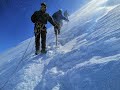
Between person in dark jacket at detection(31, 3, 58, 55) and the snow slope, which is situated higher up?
person in dark jacket at detection(31, 3, 58, 55)

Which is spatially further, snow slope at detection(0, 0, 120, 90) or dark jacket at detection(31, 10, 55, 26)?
dark jacket at detection(31, 10, 55, 26)

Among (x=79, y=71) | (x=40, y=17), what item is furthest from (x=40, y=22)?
(x=79, y=71)

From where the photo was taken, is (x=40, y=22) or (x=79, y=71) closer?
(x=79, y=71)

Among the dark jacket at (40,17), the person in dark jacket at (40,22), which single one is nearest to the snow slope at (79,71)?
the person in dark jacket at (40,22)

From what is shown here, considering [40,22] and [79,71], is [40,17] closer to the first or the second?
[40,22]

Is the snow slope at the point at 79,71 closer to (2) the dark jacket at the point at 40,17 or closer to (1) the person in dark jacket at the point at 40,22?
(1) the person in dark jacket at the point at 40,22

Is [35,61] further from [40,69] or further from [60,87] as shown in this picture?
[60,87]

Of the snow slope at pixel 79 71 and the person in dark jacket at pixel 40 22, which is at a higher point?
the person in dark jacket at pixel 40 22

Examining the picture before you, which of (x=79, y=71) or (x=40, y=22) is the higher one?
(x=40, y=22)

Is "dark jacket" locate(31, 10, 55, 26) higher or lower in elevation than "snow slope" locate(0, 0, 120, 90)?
higher

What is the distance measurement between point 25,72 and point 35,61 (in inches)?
62.5

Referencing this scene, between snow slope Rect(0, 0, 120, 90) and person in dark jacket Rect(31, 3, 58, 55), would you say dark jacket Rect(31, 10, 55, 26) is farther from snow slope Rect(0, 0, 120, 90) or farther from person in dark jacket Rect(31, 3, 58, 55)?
snow slope Rect(0, 0, 120, 90)

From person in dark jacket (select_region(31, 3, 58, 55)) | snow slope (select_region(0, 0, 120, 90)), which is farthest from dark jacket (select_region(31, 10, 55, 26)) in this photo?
snow slope (select_region(0, 0, 120, 90))

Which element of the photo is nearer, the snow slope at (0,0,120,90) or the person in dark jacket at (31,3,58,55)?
the snow slope at (0,0,120,90)
